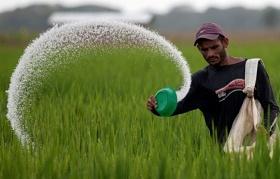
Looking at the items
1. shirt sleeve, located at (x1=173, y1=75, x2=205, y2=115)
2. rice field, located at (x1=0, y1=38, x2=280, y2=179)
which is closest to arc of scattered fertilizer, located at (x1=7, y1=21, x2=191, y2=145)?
shirt sleeve, located at (x1=173, y1=75, x2=205, y2=115)

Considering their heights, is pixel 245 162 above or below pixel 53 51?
below

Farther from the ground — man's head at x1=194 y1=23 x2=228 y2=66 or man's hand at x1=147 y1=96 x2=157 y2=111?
man's head at x1=194 y1=23 x2=228 y2=66

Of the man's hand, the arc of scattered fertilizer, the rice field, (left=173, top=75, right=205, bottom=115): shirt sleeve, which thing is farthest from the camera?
(left=173, top=75, right=205, bottom=115): shirt sleeve

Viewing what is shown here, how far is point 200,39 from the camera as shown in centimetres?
228

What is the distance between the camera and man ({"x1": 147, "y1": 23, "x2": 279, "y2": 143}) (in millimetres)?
2279

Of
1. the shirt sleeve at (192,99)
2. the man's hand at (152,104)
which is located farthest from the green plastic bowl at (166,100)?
the shirt sleeve at (192,99)

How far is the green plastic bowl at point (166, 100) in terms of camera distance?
90.2 inches

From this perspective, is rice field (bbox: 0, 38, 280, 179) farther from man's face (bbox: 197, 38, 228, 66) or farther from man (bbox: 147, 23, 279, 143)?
man's face (bbox: 197, 38, 228, 66)

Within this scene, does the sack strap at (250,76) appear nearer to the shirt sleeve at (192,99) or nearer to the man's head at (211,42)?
the man's head at (211,42)

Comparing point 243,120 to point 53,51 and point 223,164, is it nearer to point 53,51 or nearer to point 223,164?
point 223,164

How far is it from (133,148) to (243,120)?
0.45 meters

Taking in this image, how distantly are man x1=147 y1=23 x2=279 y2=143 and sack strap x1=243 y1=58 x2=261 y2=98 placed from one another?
30 millimetres

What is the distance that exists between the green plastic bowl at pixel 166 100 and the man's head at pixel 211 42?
21 cm

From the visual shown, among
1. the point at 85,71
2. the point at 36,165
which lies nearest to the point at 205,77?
the point at 36,165
